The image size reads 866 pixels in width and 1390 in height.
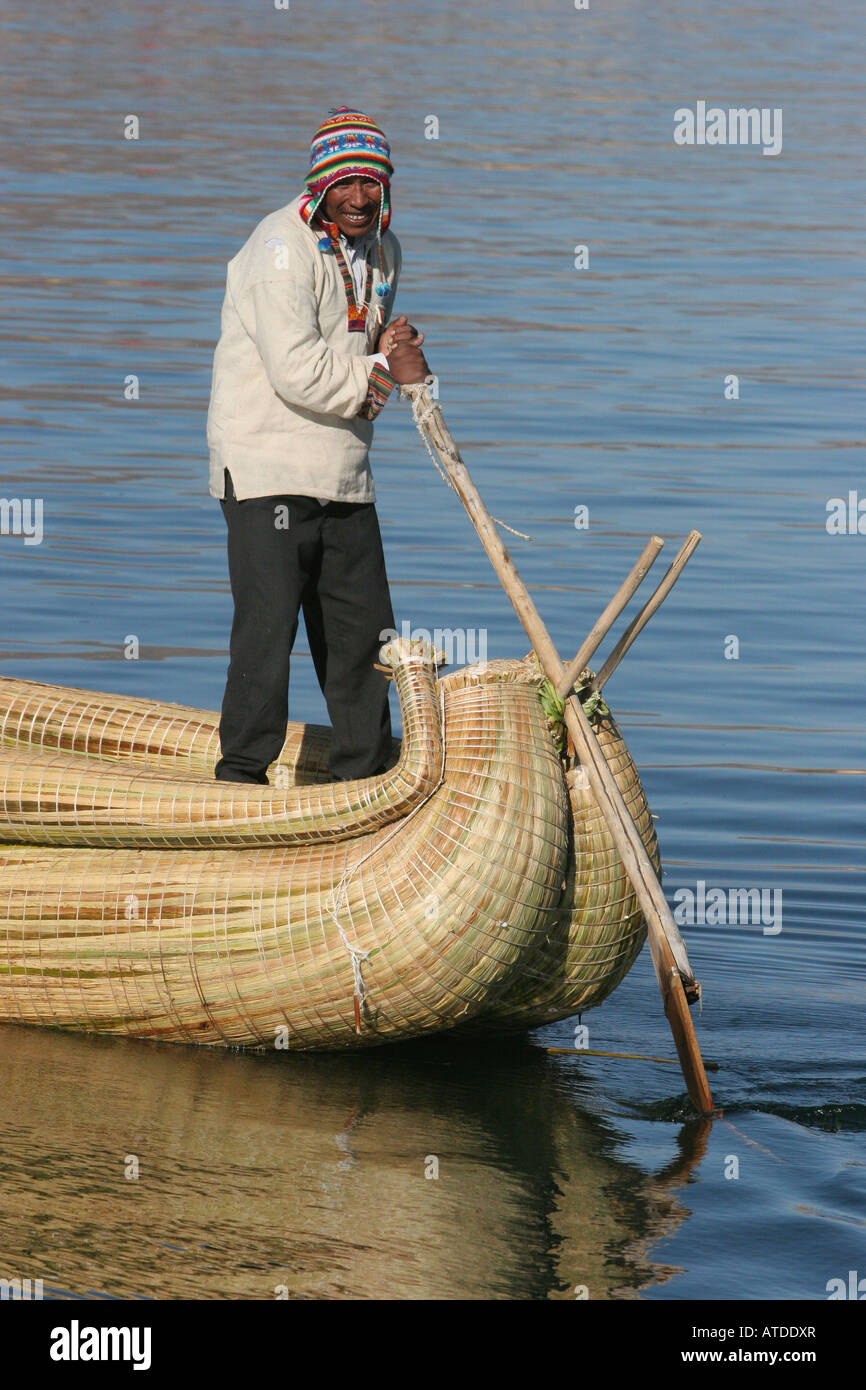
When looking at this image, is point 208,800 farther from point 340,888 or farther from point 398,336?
point 398,336

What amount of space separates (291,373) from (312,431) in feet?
0.80

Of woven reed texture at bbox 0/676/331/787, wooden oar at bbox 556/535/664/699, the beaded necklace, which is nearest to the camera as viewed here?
wooden oar at bbox 556/535/664/699

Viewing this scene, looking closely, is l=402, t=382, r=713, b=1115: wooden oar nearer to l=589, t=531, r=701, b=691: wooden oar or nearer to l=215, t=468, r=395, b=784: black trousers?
l=589, t=531, r=701, b=691: wooden oar

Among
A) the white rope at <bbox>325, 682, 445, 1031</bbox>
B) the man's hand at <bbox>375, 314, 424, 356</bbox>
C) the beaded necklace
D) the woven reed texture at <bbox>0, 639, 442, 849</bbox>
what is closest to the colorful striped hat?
the beaded necklace

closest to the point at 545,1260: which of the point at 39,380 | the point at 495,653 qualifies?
the point at 495,653

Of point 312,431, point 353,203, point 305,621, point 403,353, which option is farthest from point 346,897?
point 353,203

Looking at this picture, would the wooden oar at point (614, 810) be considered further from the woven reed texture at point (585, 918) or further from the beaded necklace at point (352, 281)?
the beaded necklace at point (352, 281)

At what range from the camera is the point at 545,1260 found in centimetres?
480

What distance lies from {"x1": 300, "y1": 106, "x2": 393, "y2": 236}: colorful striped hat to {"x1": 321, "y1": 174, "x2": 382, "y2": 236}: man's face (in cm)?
3

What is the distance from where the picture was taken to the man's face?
5.82 m

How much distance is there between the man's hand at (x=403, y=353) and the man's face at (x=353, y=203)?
0.93 ft

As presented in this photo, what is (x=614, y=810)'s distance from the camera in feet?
18.2

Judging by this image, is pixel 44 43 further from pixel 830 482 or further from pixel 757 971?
pixel 757 971

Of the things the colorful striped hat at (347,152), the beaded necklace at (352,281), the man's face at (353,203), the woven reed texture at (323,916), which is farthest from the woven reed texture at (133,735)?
the colorful striped hat at (347,152)
